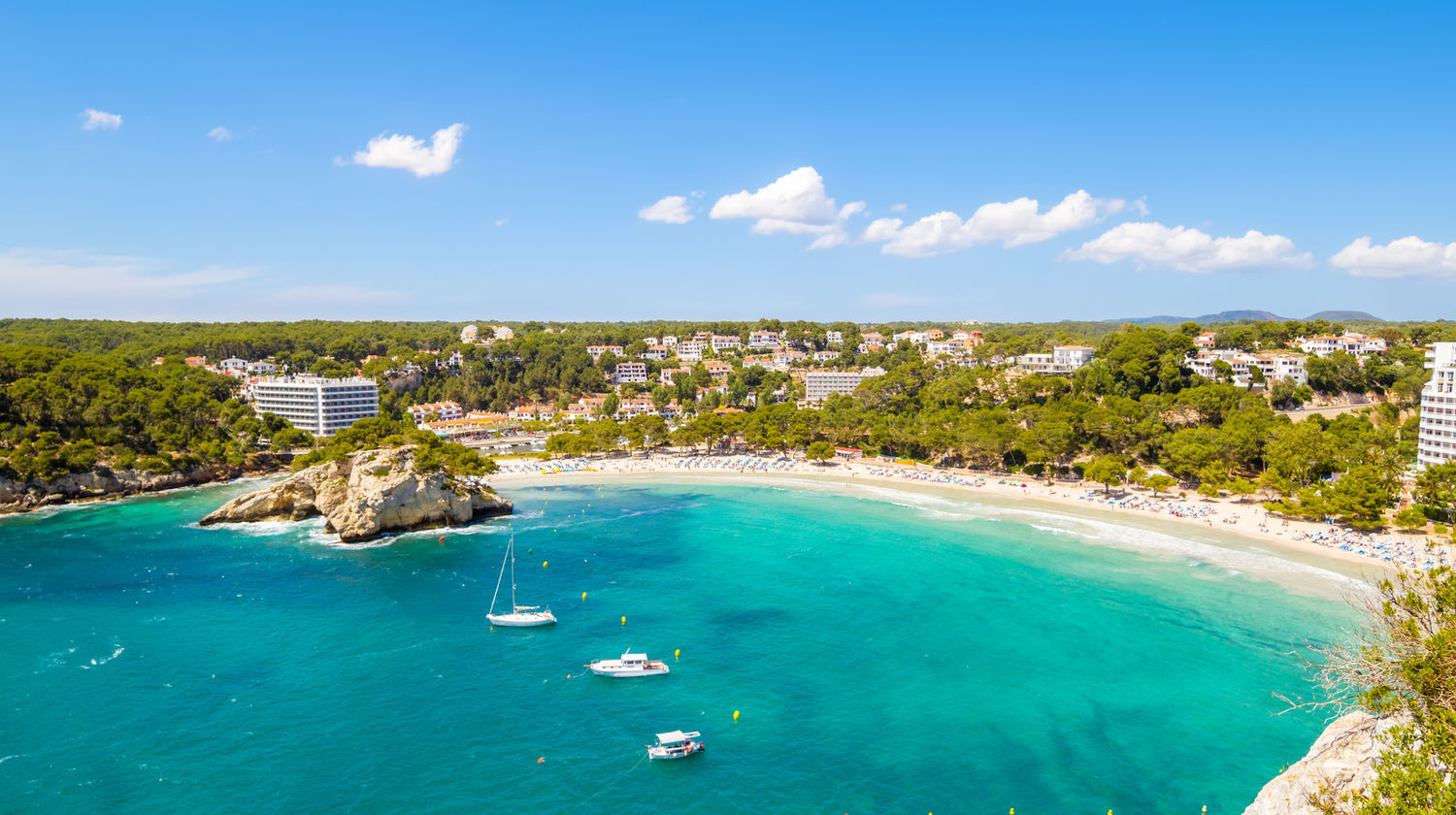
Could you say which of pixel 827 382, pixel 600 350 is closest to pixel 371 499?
pixel 827 382

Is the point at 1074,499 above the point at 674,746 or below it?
above

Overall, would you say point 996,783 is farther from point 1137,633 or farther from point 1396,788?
point 1137,633

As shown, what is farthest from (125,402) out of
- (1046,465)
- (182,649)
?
(1046,465)

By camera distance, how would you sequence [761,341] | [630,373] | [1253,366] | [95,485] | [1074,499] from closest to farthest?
1. [1074,499]
2. [95,485]
3. [1253,366]
4. [630,373]
5. [761,341]

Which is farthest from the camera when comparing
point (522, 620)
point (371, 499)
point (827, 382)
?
point (827, 382)

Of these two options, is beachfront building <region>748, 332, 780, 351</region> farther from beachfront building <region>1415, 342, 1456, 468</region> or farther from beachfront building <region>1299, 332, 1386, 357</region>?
beachfront building <region>1415, 342, 1456, 468</region>

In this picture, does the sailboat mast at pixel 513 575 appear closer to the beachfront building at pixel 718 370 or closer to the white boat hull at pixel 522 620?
the white boat hull at pixel 522 620

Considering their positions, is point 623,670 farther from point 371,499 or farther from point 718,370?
point 718,370

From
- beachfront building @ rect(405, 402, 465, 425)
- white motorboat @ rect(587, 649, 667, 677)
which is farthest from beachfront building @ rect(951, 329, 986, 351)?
white motorboat @ rect(587, 649, 667, 677)
